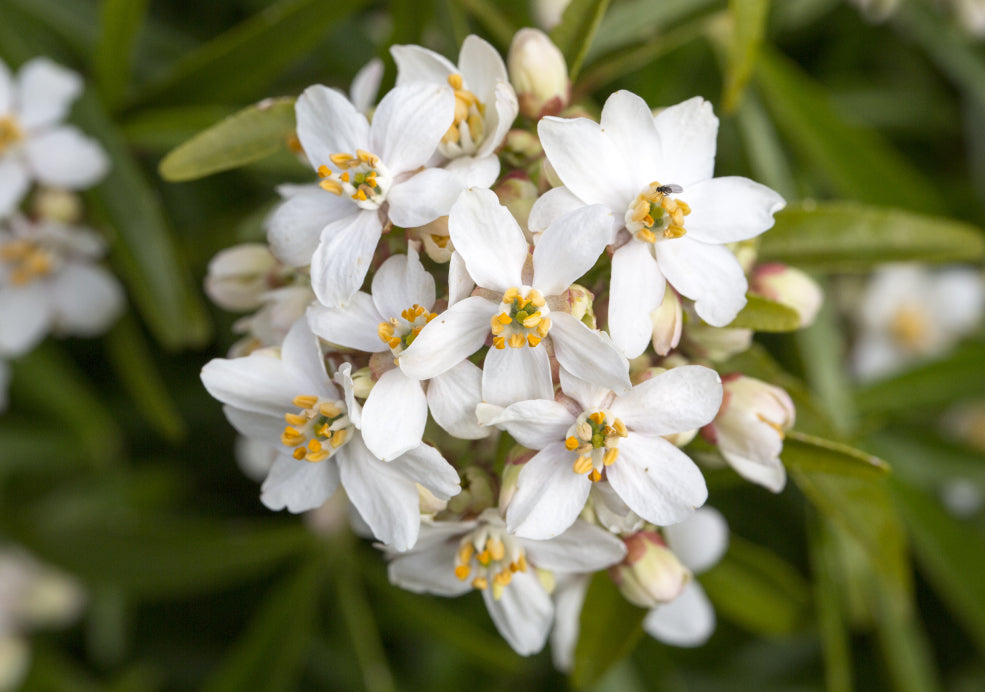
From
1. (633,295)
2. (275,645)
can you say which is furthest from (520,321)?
(275,645)

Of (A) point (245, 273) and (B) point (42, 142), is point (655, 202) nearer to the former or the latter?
(A) point (245, 273)

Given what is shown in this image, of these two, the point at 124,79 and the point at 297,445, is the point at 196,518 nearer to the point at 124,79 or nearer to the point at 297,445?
the point at 124,79

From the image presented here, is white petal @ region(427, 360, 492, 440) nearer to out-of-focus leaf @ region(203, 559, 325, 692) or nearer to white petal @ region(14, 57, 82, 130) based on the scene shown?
white petal @ region(14, 57, 82, 130)

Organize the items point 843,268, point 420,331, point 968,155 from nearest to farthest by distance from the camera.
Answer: point 420,331 → point 843,268 → point 968,155

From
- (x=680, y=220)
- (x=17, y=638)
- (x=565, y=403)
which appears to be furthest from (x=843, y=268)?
(x=17, y=638)

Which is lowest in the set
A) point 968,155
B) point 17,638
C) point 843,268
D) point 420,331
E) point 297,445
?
point 17,638

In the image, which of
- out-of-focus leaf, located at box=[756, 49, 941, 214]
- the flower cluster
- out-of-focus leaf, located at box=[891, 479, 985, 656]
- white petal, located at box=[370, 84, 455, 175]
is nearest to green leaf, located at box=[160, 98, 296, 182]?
the flower cluster

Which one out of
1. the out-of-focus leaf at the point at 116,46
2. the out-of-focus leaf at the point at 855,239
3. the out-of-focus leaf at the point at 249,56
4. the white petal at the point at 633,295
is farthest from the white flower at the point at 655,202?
the out-of-focus leaf at the point at 116,46
